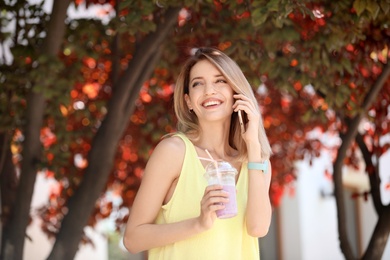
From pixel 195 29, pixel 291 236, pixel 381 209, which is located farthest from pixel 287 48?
pixel 291 236

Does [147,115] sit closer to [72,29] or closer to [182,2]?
[72,29]

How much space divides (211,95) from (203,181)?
35cm

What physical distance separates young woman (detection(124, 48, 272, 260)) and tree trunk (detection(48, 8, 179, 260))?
6.11 ft

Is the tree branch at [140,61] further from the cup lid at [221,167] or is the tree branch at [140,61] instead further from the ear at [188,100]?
the cup lid at [221,167]

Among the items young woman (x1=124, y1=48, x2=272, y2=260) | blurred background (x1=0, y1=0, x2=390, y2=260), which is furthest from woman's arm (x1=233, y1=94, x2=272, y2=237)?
blurred background (x1=0, y1=0, x2=390, y2=260)

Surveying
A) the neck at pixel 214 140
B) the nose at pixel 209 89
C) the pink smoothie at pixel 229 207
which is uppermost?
the nose at pixel 209 89

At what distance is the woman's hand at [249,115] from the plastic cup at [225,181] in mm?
278

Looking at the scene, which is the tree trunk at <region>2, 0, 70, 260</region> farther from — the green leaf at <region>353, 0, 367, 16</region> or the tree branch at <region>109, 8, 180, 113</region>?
the green leaf at <region>353, 0, 367, 16</region>

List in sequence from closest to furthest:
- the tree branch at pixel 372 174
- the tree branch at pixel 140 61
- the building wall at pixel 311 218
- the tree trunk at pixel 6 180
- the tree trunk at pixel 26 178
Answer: the tree trunk at pixel 26 178 → the tree branch at pixel 140 61 → the tree trunk at pixel 6 180 → the tree branch at pixel 372 174 → the building wall at pixel 311 218

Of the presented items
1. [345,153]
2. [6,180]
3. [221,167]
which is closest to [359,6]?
[345,153]

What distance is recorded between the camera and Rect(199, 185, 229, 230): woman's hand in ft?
9.47

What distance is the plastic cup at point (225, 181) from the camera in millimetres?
2916

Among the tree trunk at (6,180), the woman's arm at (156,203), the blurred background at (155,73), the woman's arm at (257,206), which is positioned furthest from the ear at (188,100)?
the tree trunk at (6,180)

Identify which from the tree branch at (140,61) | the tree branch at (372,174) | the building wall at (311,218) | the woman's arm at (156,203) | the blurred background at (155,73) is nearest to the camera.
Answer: the woman's arm at (156,203)
